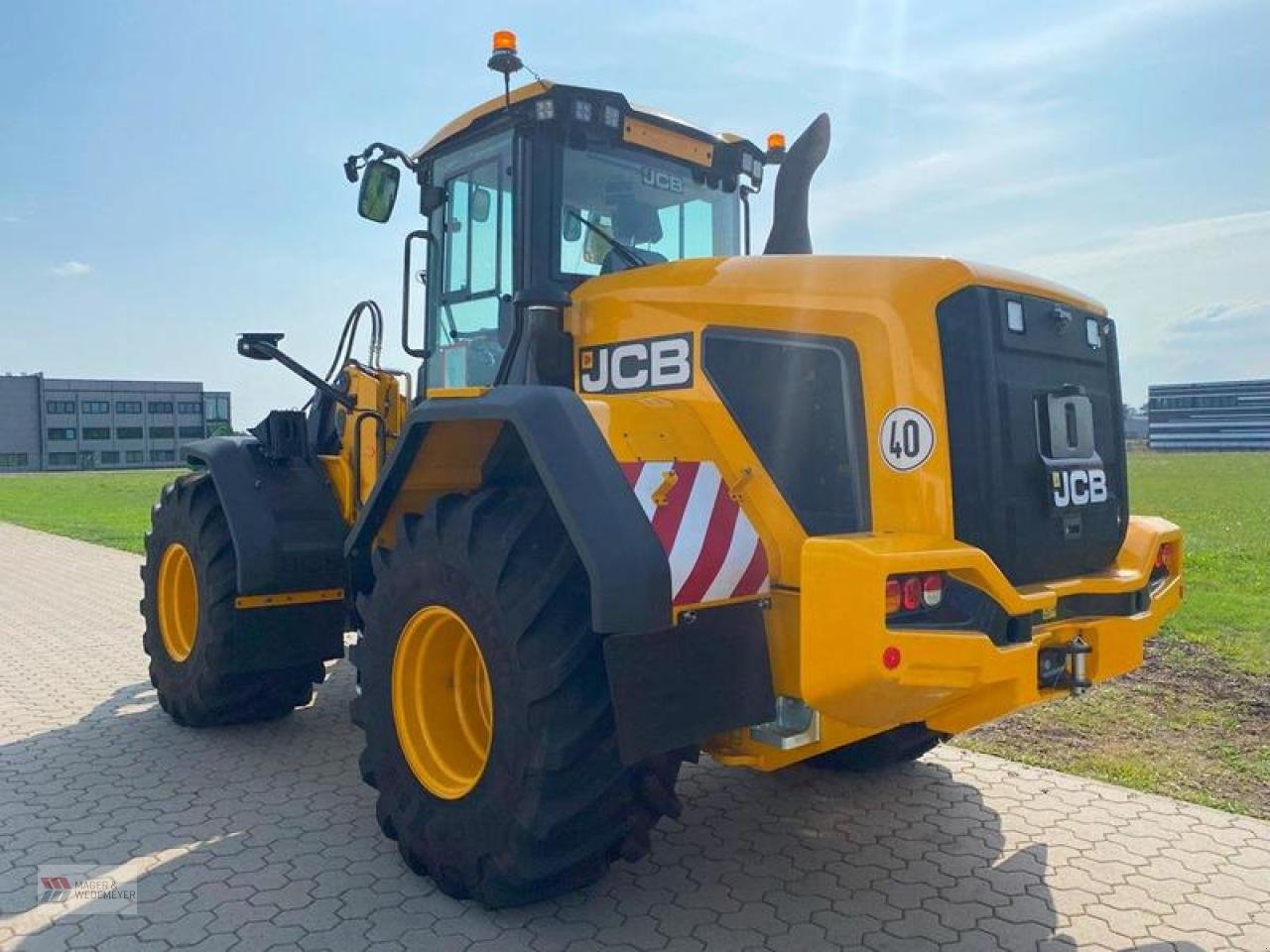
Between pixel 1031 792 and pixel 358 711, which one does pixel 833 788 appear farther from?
pixel 358 711

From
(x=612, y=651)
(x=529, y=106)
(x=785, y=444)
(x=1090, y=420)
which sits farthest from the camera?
(x=529, y=106)

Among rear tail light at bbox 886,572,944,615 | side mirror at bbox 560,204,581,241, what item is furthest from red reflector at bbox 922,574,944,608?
side mirror at bbox 560,204,581,241

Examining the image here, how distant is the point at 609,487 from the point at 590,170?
1765 mm

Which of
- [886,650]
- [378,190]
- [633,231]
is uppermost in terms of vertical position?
[378,190]

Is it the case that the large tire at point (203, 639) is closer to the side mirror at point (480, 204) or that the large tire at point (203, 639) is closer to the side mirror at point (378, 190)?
the side mirror at point (378, 190)

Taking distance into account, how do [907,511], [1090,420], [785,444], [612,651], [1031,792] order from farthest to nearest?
[1031,792], [1090,420], [785,444], [907,511], [612,651]

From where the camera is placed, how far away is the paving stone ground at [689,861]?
10.8ft

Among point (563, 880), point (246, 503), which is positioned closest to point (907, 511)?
Answer: point (563, 880)

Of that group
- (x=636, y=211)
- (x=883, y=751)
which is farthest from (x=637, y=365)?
(x=883, y=751)

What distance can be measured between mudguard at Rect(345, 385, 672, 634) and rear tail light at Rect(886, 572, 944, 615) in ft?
2.05

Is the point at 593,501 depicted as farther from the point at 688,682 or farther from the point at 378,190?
the point at 378,190

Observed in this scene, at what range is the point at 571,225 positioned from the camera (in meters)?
4.16

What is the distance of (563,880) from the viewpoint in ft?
10.7

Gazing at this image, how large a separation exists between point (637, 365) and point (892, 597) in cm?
138
